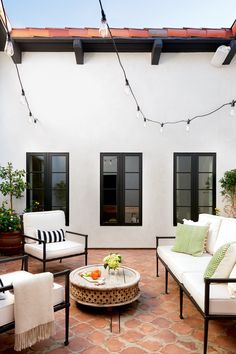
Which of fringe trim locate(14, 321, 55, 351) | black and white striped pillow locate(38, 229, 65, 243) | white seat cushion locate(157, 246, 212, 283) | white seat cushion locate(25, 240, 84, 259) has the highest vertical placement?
black and white striped pillow locate(38, 229, 65, 243)

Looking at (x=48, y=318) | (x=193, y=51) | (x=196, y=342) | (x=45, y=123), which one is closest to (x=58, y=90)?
(x=45, y=123)

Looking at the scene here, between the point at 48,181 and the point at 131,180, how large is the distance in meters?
1.92

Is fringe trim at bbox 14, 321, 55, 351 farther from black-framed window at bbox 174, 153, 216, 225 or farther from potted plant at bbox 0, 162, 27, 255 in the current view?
black-framed window at bbox 174, 153, 216, 225

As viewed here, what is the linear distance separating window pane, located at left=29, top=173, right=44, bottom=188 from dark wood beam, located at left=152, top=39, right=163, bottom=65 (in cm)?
368

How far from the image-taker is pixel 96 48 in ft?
21.5

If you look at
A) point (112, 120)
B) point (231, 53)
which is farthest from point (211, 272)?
point (231, 53)

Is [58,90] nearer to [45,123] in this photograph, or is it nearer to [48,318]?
[45,123]

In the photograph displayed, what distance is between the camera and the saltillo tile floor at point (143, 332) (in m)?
2.65

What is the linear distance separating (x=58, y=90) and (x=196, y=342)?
5.69 m

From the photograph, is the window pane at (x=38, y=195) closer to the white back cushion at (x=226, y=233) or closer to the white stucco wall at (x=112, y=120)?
the white stucco wall at (x=112, y=120)

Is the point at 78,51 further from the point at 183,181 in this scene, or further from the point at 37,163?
the point at 183,181

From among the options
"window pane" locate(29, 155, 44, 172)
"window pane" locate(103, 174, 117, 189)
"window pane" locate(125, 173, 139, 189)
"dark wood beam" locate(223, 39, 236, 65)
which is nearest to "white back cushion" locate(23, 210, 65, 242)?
"window pane" locate(103, 174, 117, 189)

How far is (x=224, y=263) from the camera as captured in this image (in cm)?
272

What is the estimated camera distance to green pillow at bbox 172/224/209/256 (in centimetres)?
398
